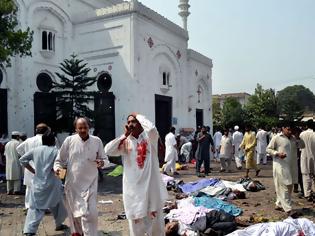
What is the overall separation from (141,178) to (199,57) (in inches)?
833

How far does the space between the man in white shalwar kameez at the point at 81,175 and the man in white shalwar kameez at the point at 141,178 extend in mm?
443

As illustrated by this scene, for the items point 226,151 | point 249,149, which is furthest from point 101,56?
point 249,149

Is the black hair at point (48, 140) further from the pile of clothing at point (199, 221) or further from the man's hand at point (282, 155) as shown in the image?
the man's hand at point (282, 155)

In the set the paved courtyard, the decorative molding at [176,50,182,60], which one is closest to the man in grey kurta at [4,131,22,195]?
the paved courtyard

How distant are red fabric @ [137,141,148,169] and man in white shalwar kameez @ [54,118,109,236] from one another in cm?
74

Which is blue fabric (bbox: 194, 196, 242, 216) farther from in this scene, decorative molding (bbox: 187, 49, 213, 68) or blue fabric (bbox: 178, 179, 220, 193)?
decorative molding (bbox: 187, 49, 213, 68)

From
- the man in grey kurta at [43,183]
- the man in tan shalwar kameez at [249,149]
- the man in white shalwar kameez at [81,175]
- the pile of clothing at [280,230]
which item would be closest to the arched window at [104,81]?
the man in tan shalwar kameez at [249,149]

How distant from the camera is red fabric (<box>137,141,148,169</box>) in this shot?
4.50 metres

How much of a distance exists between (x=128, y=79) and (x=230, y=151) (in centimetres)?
609

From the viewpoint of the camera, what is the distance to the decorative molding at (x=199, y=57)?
2391cm

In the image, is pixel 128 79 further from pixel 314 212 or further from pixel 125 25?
pixel 314 212

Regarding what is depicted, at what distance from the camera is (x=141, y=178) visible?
14.7ft

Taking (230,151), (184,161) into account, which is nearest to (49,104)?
(184,161)

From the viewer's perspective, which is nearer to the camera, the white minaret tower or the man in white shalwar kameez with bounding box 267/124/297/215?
the man in white shalwar kameez with bounding box 267/124/297/215
